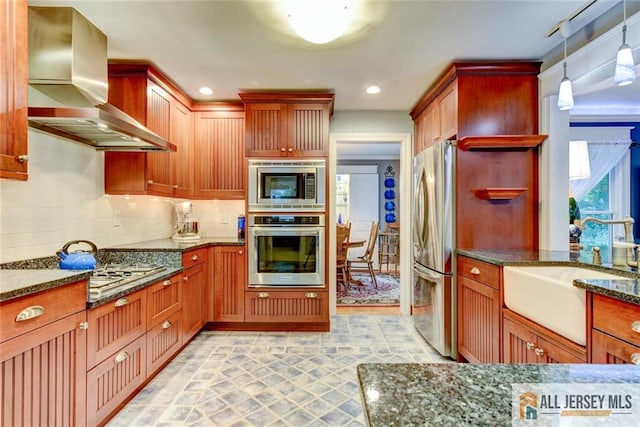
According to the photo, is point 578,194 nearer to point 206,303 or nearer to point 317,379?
point 317,379

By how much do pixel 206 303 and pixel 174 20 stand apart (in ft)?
8.15

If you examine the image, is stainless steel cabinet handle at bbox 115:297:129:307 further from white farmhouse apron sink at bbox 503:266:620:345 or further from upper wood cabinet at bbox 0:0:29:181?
white farmhouse apron sink at bbox 503:266:620:345

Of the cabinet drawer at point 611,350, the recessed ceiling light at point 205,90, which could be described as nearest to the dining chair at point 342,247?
the recessed ceiling light at point 205,90

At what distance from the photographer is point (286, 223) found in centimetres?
327

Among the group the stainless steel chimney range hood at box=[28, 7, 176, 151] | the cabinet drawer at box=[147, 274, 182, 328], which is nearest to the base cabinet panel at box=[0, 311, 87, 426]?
the cabinet drawer at box=[147, 274, 182, 328]

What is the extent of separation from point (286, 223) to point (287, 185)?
15.4 inches

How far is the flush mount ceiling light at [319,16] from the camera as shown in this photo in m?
1.77

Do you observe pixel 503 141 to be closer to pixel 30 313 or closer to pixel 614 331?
pixel 614 331

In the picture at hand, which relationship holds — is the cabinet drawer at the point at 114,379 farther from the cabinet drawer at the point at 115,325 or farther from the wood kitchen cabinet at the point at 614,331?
the wood kitchen cabinet at the point at 614,331

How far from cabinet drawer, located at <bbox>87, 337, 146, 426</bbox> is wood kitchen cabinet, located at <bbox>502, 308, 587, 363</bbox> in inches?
92.0

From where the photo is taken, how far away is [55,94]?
1.95 m

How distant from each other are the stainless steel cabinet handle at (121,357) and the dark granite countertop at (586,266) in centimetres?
238

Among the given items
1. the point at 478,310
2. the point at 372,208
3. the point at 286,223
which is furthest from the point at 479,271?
the point at 372,208

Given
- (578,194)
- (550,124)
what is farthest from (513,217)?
(578,194)
